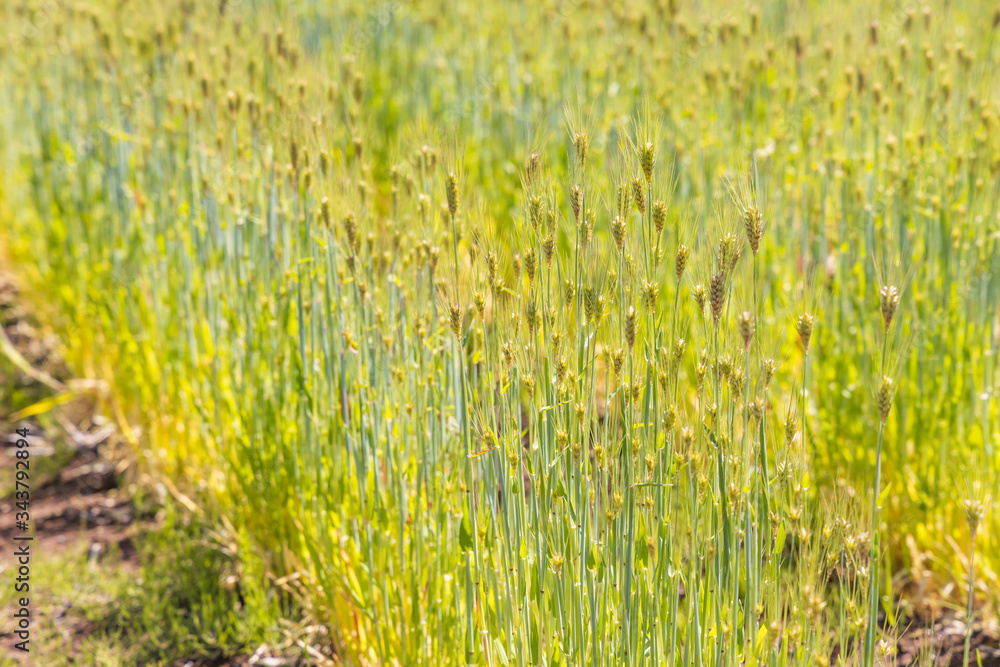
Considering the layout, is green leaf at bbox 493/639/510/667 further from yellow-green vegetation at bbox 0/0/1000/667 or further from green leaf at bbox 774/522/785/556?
green leaf at bbox 774/522/785/556

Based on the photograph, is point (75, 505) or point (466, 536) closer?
point (466, 536)

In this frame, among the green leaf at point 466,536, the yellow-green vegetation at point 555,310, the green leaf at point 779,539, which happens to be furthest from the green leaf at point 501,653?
the green leaf at point 779,539

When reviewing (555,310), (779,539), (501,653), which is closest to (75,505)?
(501,653)

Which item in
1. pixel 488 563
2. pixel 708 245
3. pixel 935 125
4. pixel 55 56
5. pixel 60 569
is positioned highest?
pixel 55 56

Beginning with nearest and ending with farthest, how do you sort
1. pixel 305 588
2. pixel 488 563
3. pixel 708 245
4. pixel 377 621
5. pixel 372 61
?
1. pixel 708 245
2. pixel 488 563
3. pixel 377 621
4. pixel 305 588
5. pixel 372 61

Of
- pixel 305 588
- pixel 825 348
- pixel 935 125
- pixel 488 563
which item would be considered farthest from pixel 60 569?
pixel 935 125

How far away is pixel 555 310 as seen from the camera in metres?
1.33

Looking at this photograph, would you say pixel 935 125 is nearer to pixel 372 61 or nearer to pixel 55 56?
pixel 372 61

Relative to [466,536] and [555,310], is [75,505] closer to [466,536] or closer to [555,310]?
[466,536]

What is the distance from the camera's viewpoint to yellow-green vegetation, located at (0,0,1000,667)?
1.33 meters

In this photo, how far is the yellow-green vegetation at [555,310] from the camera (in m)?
1.33

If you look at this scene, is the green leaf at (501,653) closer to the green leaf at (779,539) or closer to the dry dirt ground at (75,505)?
the green leaf at (779,539)

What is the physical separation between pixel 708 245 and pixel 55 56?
10.8 ft

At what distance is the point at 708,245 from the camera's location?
4.18 ft
